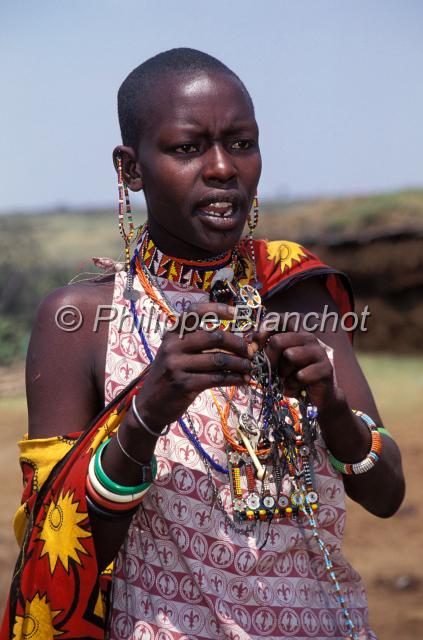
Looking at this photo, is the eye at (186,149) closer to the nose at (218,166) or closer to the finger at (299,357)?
the nose at (218,166)

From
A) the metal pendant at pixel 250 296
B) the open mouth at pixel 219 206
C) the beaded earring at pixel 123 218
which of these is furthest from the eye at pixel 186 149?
the metal pendant at pixel 250 296

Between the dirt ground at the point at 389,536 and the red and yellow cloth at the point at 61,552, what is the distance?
3.25 m

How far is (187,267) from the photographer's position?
8.02ft

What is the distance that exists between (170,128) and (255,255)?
48cm

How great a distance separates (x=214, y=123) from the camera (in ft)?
7.20

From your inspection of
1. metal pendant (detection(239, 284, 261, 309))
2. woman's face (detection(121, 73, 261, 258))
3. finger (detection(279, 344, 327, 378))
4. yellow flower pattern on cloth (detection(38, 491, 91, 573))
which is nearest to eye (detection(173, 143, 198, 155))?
woman's face (detection(121, 73, 261, 258))

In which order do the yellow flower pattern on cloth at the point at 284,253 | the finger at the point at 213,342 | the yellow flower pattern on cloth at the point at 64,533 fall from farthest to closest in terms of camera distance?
the yellow flower pattern on cloth at the point at 284,253 < the yellow flower pattern on cloth at the point at 64,533 < the finger at the point at 213,342

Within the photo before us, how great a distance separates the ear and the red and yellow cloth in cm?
57

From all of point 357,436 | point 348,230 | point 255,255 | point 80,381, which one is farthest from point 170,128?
point 348,230

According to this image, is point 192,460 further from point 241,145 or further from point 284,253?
point 241,145

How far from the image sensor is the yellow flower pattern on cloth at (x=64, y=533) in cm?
213

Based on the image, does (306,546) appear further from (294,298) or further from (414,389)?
(414,389)

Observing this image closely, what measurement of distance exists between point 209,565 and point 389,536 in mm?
4408

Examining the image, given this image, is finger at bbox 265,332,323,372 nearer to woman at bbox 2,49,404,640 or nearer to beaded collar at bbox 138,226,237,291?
woman at bbox 2,49,404,640
